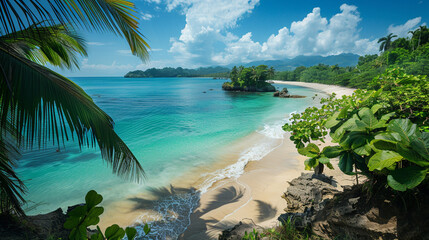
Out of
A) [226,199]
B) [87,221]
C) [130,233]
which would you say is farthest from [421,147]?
[226,199]

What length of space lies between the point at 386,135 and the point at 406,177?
38cm

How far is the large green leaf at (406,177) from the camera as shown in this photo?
127cm

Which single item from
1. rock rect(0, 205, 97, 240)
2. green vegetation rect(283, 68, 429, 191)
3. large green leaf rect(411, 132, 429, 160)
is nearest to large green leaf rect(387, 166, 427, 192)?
green vegetation rect(283, 68, 429, 191)

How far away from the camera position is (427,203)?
172cm

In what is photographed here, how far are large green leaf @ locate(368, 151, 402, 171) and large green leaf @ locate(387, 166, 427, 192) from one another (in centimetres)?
8

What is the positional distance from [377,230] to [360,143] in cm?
110

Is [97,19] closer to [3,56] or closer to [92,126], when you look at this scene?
[3,56]

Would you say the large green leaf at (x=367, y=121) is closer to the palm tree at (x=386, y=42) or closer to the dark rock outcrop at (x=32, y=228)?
the dark rock outcrop at (x=32, y=228)

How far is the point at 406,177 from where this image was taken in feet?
4.33

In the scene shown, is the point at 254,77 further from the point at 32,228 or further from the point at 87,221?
the point at 87,221

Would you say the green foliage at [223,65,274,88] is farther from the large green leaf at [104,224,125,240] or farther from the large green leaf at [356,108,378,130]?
the large green leaf at [104,224,125,240]

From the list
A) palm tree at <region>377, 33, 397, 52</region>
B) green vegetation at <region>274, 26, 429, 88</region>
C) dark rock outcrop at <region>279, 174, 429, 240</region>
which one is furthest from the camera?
palm tree at <region>377, 33, 397, 52</region>

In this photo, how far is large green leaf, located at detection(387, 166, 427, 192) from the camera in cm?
127

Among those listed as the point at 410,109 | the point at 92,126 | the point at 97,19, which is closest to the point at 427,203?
the point at 410,109
